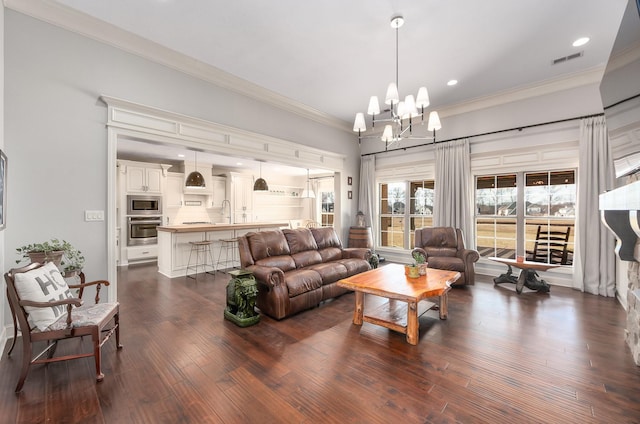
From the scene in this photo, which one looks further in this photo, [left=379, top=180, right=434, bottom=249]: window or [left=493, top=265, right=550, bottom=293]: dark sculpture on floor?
[left=379, top=180, right=434, bottom=249]: window

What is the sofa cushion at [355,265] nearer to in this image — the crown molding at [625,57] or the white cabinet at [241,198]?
the crown molding at [625,57]

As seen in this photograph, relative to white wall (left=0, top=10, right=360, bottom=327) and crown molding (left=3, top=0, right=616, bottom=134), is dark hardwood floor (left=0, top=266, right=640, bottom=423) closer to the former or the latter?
white wall (left=0, top=10, right=360, bottom=327)

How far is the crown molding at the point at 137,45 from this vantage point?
2.72 metres

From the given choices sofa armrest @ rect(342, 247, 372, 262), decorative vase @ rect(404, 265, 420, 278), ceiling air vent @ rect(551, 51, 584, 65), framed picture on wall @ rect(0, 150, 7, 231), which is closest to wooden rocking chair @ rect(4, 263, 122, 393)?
framed picture on wall @ rect(0, 150, 7, 231)

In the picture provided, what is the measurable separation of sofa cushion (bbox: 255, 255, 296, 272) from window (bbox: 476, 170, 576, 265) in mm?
3876

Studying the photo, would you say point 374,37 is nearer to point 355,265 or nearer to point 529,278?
point 355,265

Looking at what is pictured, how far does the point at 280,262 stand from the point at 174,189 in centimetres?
530

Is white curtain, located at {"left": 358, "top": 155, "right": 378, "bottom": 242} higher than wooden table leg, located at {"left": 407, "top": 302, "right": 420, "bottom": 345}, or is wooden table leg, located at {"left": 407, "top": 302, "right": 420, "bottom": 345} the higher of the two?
white curtain, located at {"left": 358, "top": 155, "right": 378, "bottom": 242}

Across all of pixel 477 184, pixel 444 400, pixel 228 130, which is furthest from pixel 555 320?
pixel 228 130

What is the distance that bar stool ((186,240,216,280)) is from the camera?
5320mm

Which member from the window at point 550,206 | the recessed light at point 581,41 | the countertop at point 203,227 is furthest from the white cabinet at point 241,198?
the recessed light at point 581,41

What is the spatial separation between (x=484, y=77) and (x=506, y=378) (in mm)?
4150

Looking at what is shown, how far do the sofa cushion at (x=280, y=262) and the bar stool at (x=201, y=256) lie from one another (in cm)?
217

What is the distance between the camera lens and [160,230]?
18.0ft
